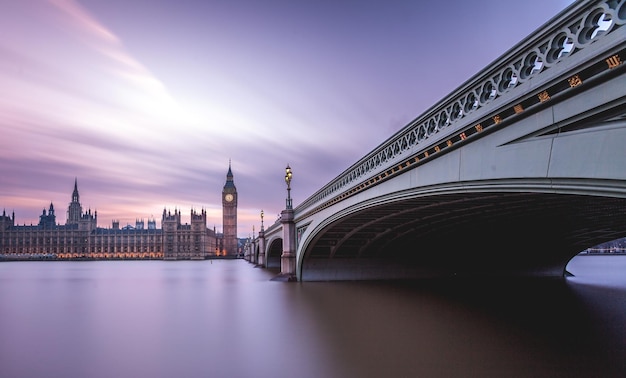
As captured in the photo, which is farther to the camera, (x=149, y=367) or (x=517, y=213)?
(x=517, y=213)

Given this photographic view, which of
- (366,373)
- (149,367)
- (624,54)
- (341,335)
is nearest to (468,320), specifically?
(341,335)

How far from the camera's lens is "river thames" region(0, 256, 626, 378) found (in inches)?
440

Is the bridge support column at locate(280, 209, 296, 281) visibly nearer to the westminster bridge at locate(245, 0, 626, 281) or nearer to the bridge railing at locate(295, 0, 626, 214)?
the westminster bridge at locate(245, 0, 626, 281)

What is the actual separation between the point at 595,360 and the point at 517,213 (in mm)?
10797

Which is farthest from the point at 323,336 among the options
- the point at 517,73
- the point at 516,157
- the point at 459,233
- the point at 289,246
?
the point at 289,246

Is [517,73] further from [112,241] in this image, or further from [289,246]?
[112,241]

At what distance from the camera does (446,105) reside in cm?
1236

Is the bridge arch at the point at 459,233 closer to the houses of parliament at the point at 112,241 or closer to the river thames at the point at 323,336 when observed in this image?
the river thames at the point at 323,336

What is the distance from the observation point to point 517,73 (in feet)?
29.8

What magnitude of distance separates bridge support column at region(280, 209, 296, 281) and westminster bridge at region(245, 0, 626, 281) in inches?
286

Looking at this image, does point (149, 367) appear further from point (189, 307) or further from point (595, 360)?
point (189, 307)

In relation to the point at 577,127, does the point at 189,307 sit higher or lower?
lower

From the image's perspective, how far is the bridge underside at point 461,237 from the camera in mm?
19516

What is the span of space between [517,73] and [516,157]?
1.59 meters
